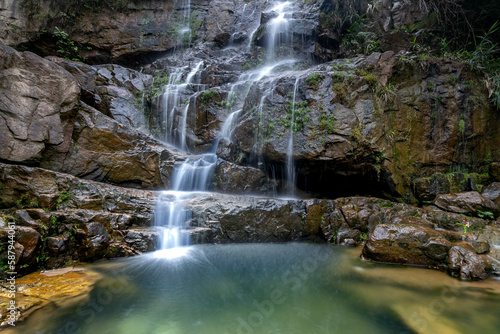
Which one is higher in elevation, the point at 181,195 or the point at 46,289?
the point at 181,195

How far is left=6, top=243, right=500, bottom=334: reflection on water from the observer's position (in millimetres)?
3020

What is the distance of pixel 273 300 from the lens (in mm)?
3729

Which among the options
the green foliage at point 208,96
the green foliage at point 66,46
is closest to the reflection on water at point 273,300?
the green foliage at point 208,96

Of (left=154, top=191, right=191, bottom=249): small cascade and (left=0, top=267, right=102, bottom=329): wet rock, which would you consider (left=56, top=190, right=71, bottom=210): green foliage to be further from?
(left=154, top=191, right=191, bottom=249): small cascade

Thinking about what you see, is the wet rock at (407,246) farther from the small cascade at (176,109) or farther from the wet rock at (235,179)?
the small cascade at (176,109)

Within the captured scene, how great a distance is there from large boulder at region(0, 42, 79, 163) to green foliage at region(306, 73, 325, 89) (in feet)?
23.8

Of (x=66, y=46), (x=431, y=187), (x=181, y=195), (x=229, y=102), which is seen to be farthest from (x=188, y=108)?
(x=431, y=187)

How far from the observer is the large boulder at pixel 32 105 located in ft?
18.6

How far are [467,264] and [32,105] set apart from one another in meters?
10.3

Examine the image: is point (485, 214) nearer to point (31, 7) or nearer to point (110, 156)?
point (110, 156)

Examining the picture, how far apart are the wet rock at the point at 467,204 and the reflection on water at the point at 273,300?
2703 mm

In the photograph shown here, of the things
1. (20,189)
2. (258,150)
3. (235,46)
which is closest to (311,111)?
(258,150)

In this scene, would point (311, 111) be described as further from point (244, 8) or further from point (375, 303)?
point (244, 8)

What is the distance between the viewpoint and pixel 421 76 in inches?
331
